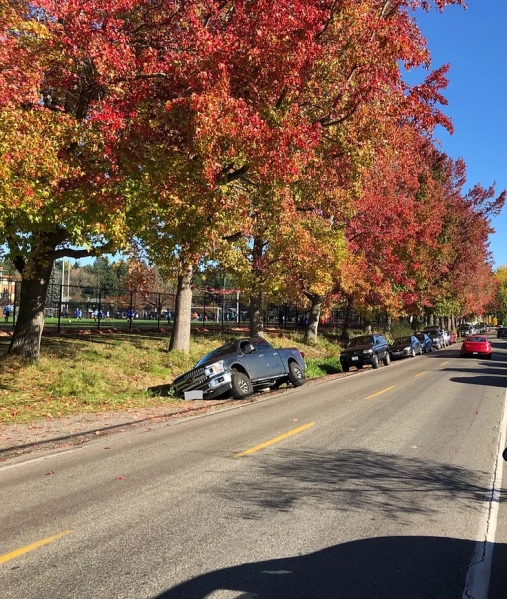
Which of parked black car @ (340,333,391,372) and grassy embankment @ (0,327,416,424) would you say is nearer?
grassy embankment @ (0,327,416,424)

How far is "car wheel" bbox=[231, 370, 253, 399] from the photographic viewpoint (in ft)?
45.5

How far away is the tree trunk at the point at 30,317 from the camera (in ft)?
49.3

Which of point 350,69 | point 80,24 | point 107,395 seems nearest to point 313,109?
point 350,69

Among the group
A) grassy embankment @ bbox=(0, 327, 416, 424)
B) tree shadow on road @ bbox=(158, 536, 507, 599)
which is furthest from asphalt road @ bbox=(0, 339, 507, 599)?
grassy embankment @ bbox=(0, 327, 416, 424)

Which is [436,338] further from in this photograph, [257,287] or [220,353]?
[220,353]

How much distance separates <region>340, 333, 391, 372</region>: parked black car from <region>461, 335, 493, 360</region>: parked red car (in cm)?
845

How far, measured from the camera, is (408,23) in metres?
12.9

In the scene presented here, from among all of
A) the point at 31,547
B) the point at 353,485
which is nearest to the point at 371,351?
the point at 353,485

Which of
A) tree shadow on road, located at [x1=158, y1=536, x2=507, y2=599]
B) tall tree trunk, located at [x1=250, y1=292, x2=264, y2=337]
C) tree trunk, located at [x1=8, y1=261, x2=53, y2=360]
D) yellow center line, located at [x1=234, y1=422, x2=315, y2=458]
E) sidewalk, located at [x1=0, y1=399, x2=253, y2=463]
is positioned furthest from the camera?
tall tree trunk, located at [x1=250, y1=292, x2=264, y2=337]

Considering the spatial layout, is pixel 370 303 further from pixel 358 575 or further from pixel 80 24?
pixel 358 575

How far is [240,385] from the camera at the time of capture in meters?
14.0

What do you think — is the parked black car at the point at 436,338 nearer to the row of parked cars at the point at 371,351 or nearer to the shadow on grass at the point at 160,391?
the row of parked cars at the point at 371,351

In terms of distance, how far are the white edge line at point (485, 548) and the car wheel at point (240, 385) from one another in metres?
7.76

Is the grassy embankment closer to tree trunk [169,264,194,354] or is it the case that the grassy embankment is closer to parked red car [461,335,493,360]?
tree trunk [169,264,194,354]
